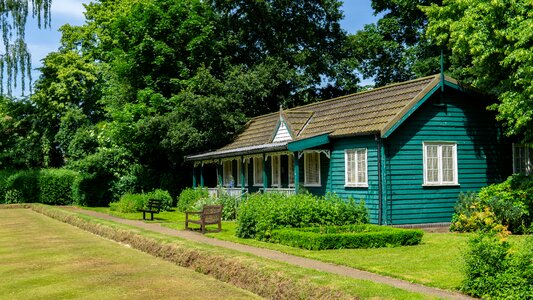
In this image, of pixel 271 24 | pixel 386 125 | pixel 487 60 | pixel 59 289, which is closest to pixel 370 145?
pixel 386 125

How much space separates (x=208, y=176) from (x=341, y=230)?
2445cm

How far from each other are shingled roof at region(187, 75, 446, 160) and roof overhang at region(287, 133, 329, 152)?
1.08 feet

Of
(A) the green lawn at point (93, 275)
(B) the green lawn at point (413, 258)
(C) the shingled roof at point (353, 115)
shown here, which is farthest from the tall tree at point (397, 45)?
(A) the green lawn at point (93, 275)

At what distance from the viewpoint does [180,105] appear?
38.7 m

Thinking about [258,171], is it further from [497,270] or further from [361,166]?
[497,270]

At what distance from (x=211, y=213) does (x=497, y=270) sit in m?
14.2

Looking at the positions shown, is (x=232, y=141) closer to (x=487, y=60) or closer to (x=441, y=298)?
(x=487, y=60)

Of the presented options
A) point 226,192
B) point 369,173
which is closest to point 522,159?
point 369,173

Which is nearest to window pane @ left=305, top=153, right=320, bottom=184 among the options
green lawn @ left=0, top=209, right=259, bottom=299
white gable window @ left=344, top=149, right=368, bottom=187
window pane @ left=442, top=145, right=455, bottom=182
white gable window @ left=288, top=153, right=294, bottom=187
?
white gable window @ left=288, top=153, right=294, bottom=187

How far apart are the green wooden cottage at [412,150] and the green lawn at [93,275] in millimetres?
9372

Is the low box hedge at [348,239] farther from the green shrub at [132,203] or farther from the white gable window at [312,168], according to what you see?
the green shrub at [132,203]

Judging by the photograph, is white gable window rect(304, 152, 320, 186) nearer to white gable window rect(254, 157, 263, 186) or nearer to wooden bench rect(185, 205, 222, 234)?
wooden bench rect(185, 205, 222, 234)

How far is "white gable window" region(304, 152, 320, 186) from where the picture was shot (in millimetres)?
27562

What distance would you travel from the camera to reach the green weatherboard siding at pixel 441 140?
23.2m
